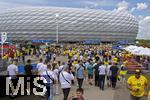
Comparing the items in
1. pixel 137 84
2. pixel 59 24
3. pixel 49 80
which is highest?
pixel 59 24

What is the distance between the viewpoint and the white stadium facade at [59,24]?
124 m

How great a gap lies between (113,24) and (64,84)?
121150mm

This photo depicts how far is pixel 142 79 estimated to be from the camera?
10867 mm

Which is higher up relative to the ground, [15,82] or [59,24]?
[59,24]

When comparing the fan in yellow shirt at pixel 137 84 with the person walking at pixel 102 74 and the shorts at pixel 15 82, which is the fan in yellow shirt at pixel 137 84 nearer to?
the shorts at pixel 15 82

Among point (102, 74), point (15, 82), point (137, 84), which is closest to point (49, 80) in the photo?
point (15, 82)

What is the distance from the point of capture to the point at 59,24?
123812 mm

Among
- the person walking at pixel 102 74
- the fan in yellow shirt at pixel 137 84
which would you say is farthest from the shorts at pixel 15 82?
the fan in yellow shirt at pixel 137 84

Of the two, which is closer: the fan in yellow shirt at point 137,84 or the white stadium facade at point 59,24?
the fan in yellow shirt at point 137,84

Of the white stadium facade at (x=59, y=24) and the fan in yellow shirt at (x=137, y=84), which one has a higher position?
the white stadium facade at (x=59, y=24)

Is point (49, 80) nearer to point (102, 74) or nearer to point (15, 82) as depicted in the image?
point (15, 82)

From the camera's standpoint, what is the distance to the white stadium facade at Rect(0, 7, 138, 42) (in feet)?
→ 406

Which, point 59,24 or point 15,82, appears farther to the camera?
point 59,24

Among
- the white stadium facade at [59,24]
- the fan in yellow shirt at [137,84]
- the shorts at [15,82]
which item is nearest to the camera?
the fan in yellow shirt at [137,84]
